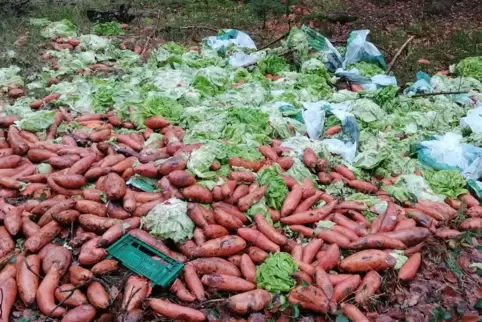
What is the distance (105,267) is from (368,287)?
6.00ft

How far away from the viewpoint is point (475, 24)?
34.7 feet

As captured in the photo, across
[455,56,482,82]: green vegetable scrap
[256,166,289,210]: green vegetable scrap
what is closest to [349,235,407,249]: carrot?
[256,166,289,210]: green vegetable scrap

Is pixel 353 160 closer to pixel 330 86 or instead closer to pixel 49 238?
pixel 330 86

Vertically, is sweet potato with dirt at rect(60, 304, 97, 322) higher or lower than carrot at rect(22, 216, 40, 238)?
lower

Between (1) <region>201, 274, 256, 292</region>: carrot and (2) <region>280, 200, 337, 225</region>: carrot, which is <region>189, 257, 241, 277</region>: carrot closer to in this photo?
(1) <region>201, 274, 256, 292</region>: carrot

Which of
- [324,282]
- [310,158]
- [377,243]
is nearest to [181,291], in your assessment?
[324,282]

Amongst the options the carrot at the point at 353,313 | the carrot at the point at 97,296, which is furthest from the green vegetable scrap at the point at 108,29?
the carrot at the point at 353,313

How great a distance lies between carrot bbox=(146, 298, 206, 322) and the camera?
3.07 metres

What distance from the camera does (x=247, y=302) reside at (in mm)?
3133

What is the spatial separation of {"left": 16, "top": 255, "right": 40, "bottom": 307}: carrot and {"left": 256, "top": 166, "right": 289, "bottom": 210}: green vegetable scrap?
1.86 m

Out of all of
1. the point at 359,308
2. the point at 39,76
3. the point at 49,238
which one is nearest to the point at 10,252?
the point at 49,238

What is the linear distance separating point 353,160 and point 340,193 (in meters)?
0.67

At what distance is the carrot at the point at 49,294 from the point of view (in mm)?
3064

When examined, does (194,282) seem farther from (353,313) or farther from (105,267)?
(353,313)
